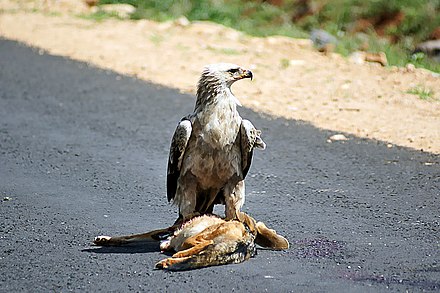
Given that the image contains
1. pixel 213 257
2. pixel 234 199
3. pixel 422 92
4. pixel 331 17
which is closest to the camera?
pixel 213 257

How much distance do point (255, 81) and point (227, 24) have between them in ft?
14.9

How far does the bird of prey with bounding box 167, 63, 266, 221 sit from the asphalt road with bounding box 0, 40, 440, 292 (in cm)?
51

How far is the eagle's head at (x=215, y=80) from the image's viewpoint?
6836mm

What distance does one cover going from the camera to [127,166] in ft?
31.0

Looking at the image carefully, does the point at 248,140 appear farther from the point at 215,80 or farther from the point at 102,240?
the point at 102,240

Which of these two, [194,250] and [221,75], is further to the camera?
[221,75]

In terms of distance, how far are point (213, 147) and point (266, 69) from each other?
22.6 feet

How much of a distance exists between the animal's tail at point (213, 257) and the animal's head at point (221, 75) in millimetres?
1156

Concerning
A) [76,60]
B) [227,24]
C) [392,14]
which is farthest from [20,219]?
[392,14]

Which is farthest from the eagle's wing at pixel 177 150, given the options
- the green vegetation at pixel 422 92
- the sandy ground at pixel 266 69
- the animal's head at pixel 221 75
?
the green vegetation at pixel 422 92

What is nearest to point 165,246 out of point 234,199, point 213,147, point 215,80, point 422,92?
point 234,199

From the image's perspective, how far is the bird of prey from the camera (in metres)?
6.77

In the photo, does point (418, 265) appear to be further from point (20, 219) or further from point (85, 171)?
point (85, 171)

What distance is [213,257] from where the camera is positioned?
634 cm
